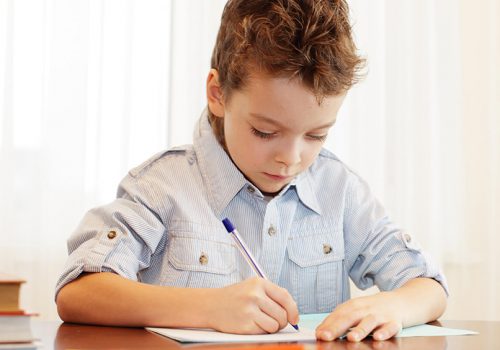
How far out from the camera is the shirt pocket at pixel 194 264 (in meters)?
1.26

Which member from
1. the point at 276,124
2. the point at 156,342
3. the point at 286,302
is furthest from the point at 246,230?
the point at 156,342

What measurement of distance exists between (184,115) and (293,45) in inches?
54.2

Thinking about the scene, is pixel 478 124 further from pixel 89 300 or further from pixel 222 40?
pixel 89 300

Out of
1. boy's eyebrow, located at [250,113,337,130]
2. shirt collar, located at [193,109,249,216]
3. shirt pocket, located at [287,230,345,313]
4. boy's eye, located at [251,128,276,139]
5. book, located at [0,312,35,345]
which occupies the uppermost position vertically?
boy's eyebrow, located at [250,113,337,130]

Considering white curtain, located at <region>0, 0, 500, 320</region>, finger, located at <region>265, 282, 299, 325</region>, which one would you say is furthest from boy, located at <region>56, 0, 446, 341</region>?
white curtain, located at <region>0, 0, 500, 320</region>

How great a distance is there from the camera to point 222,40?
4.28ft

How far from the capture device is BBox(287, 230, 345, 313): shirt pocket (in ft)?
4.41

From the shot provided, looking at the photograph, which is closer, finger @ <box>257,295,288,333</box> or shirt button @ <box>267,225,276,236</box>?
finger @ <box>257,295,288,333</box>

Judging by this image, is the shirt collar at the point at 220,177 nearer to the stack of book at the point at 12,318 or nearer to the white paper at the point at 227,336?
the white paper at the point at 227,336

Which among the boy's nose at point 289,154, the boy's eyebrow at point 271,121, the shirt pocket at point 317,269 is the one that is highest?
the boy's eyebrow at point 271,121

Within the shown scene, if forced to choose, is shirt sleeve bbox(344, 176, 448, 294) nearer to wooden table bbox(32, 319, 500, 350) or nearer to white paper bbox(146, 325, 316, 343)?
wooden table bbox(32, 319, 500, 350)

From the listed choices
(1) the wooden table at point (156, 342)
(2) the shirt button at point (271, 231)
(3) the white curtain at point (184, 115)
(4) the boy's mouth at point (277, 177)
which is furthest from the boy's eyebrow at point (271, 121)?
(3) the white curtain at point (184, 115)

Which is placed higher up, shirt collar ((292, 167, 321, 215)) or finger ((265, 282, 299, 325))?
shirt collar ((292, 167, 321, 215))

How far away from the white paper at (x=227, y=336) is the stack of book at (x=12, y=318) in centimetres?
21
